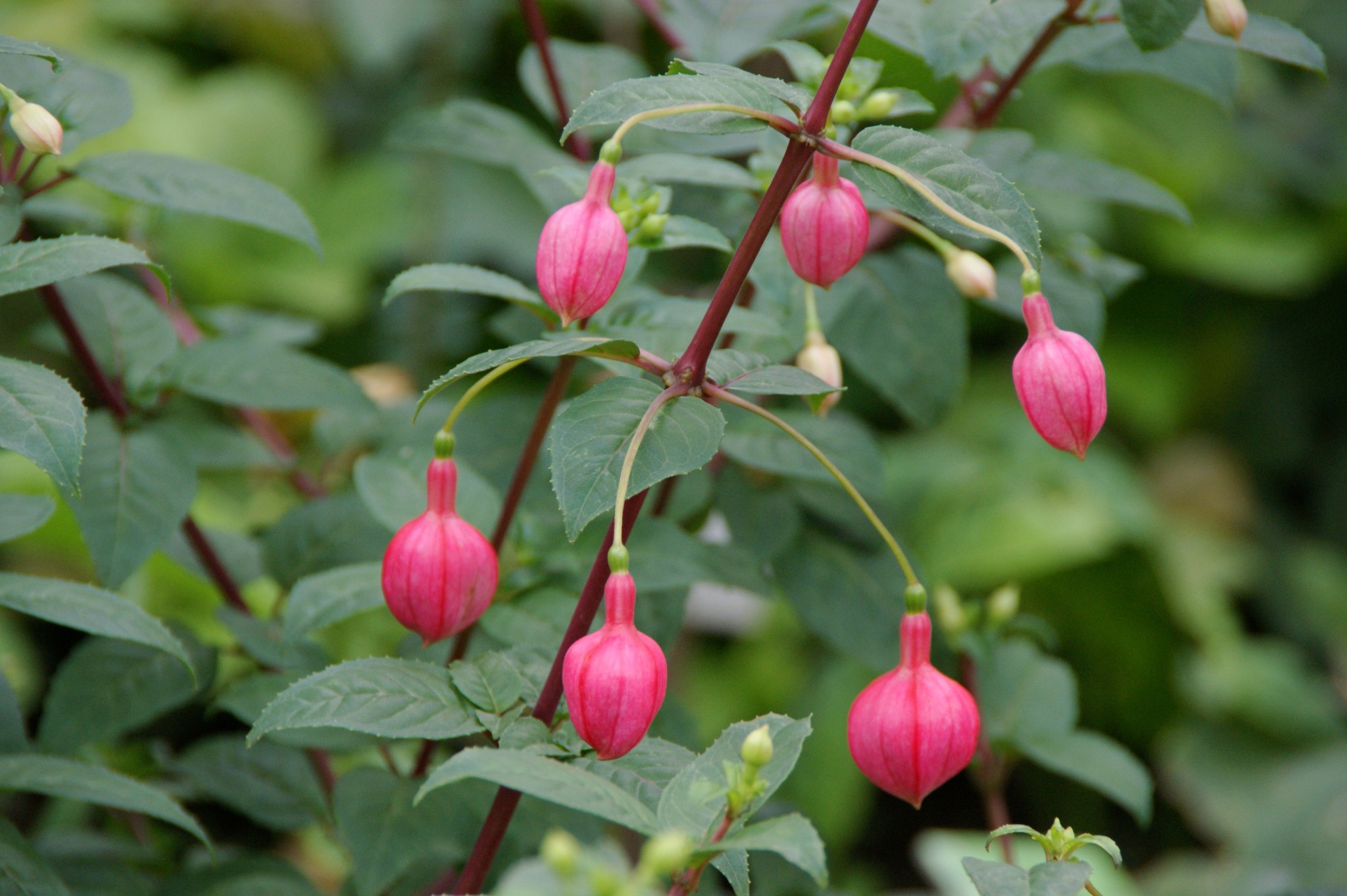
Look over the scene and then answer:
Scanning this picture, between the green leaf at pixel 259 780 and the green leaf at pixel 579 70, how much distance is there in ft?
1.56

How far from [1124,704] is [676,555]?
4.62 ft

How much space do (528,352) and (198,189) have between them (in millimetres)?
297

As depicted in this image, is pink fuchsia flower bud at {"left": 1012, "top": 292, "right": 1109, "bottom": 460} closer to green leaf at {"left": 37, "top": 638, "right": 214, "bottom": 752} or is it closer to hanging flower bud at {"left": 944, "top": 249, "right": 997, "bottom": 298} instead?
hanging flower bud at {"left": 944, "top": 249, "right": 997, "bottom": 298}

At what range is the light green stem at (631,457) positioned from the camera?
14.9 inches

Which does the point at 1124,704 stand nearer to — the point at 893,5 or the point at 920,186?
the point at 893,5

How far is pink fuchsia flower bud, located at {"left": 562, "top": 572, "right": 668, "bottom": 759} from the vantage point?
0.38m

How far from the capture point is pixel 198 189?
586mm

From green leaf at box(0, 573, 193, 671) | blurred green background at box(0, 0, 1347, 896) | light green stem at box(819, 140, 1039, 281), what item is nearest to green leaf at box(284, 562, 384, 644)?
green leaf at box(0, 573, 193, 671)

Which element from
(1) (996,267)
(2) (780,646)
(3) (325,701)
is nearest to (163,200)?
(3) (325,701)

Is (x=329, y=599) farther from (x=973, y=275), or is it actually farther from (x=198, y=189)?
(x=973, y=275)

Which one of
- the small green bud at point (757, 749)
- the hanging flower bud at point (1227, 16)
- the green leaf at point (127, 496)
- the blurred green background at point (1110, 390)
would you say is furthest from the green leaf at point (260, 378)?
the blurred green background at point (1110, 390)

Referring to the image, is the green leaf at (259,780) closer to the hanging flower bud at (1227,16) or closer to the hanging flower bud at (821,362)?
the hanging flower bud at (821,362)

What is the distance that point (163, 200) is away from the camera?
58 centimetres

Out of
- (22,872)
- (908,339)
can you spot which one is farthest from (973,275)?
(22,872)
